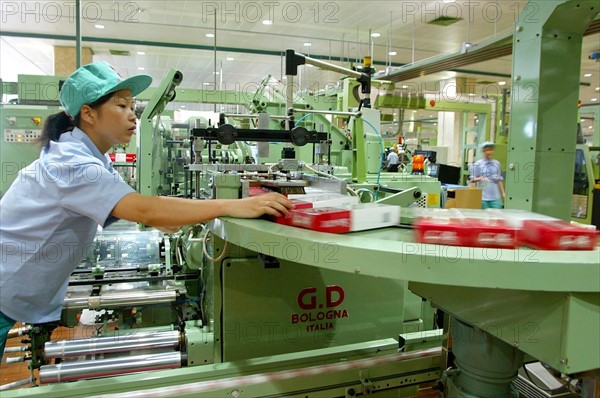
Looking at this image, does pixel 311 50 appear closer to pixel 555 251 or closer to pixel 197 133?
pixel 197 133

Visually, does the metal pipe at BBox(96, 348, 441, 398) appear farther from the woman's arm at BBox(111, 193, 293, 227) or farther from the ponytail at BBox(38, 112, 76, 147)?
the ponytail at BBox(38, 112, 76, 147)

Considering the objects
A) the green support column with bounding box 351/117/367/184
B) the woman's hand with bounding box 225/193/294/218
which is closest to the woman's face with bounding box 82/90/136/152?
the woman's hand with bounding box 225/193/294/218

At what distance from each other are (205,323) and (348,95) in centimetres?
371

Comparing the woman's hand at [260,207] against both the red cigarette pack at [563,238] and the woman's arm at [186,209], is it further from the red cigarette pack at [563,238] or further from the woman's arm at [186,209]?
the red cigarette pack at [563,238]

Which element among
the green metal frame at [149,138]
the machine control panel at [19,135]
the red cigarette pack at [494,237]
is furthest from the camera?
the machine control panel at [19,135]

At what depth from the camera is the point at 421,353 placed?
162 cm

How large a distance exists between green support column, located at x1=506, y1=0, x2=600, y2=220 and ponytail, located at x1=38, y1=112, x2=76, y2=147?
6.56 ft

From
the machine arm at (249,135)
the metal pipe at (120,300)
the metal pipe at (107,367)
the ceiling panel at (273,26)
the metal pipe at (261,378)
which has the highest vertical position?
the ceiling panel at (273,26)

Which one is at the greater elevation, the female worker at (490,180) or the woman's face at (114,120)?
the woman's face at (114,120)

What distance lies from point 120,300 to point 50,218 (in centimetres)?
85

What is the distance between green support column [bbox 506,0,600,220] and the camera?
6.70ft

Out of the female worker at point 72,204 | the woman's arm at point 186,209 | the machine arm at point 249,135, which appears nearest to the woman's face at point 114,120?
the female worker at point 72,204

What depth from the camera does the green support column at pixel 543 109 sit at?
6.70 ft

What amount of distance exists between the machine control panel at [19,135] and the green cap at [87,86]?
3096mm
